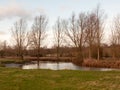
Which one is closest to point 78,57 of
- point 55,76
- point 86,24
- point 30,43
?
point 86,24

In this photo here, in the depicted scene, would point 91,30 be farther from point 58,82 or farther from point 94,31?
point 58,82

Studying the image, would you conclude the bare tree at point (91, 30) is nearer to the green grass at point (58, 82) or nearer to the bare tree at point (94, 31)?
the bare tree at point (94, 31)

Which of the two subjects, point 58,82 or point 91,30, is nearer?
point 58,82

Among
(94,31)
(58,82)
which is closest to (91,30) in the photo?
(94,31)

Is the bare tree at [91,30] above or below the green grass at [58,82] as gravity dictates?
above

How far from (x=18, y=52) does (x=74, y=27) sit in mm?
16418

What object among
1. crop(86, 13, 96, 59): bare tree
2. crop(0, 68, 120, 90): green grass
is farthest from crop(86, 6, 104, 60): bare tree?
crop(0, 68, 120, 90): green grass

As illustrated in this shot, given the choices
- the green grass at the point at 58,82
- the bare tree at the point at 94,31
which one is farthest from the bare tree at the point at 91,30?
the green grass at the point at 58,82

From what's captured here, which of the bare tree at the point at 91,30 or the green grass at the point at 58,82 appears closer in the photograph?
the green grass at the point at 58,82

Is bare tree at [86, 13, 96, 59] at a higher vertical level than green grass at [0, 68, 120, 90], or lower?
higher

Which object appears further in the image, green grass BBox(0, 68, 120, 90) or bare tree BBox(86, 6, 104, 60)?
bare tree BBox(86, 6, 104, 60)

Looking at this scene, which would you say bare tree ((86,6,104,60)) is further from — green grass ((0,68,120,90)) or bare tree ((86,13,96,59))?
green grass ((0,68,120,90))

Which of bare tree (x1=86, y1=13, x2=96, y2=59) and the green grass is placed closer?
the green grass

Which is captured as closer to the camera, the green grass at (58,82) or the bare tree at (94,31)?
the green grass at (58,82)
